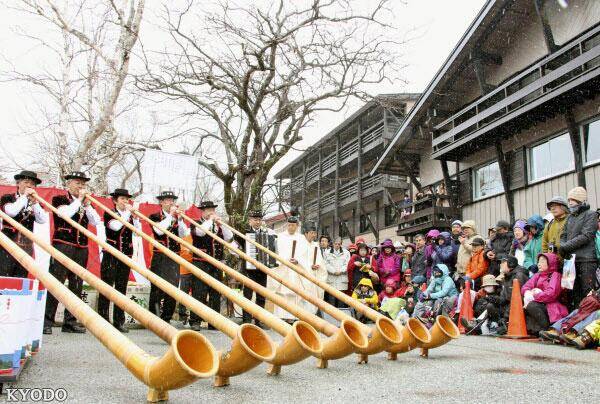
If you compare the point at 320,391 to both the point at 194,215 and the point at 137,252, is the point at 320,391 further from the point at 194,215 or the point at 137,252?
the point at 194,215

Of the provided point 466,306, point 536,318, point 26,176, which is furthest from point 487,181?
point 26,176

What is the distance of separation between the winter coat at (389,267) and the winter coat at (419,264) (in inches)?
23.8

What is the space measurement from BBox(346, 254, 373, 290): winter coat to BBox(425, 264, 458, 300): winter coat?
201 cm

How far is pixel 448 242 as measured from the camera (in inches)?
367

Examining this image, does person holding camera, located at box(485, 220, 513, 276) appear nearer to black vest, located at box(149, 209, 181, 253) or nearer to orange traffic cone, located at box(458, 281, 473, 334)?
orange traffic cone, located at box(458, 281, 473, 334)

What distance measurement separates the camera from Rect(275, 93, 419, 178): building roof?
623 inches

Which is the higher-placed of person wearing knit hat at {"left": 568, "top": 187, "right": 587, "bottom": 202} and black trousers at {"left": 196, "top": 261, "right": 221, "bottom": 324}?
person wearing knit hat at {"left": 568, "top": 187, "right": 587, "bottom": 202}

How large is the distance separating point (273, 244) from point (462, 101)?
28.0 feet

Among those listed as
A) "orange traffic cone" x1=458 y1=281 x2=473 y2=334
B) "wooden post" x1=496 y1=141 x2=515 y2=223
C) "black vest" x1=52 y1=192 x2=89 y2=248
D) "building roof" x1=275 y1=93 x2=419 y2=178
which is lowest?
"orange traffic cone" x1=458 y1=281 x2=473 y2=334

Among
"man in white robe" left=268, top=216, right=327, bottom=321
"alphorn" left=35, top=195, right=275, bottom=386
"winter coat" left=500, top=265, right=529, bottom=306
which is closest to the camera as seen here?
"alphorn" left=35, top=195, right=275, bottom=386

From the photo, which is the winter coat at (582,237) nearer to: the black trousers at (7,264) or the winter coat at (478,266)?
the winter coat at (478,266)

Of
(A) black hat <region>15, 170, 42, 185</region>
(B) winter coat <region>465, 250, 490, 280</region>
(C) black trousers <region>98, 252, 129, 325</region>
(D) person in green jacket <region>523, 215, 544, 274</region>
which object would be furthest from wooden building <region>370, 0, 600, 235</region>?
(A) black hat <region>15, 170, 42, 185</region>

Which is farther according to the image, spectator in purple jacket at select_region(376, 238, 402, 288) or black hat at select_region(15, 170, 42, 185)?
spectator in purple jacket at select_region(376, 238, 402, 288)

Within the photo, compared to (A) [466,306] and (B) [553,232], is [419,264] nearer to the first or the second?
(A) [466,306]
